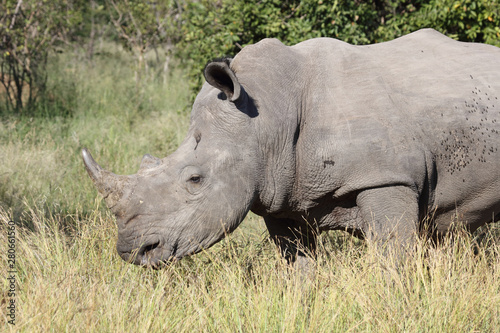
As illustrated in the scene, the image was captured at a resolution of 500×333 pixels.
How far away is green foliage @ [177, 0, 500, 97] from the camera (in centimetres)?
670

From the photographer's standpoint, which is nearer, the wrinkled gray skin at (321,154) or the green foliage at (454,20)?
the wrinkled gray skin at (321,154)

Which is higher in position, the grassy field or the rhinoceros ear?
the rhinoceros ear

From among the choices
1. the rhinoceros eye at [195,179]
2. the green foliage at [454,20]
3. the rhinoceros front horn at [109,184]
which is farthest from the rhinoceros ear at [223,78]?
the green foliage at [454,20]

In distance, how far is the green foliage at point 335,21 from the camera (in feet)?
22.0

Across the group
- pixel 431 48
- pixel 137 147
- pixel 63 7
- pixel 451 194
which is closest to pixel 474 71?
pixel 431 48

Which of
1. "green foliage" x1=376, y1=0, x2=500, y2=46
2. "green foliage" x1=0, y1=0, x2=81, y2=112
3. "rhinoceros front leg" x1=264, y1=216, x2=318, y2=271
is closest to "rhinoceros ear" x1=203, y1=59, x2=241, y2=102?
"rhinoceros front leg" x1=264, y1=216, x2=318, y2=271

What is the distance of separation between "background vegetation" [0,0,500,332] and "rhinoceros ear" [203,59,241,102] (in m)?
0.91

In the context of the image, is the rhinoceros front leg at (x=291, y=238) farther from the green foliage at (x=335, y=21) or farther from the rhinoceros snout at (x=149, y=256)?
the green foliage at (x=335, y=21)

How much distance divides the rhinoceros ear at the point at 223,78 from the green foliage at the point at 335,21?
3569mm

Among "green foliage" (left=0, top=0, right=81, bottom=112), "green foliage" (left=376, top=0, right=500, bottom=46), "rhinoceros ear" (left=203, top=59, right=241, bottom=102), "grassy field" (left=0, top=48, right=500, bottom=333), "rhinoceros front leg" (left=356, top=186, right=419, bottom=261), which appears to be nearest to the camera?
"grassy field" (left=0, top=48, right=500, bottom=333)

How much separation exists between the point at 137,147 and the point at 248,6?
214cm

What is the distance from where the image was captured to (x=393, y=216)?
3.56 m

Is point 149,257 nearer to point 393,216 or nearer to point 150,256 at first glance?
point 150,256

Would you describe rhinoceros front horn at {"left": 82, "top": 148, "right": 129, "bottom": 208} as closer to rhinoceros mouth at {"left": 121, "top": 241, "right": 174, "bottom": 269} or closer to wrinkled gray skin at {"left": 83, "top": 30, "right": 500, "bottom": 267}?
wrinkled gray skin at {"left": 83, "top": 30, "right": 500, "bottom": 267}
